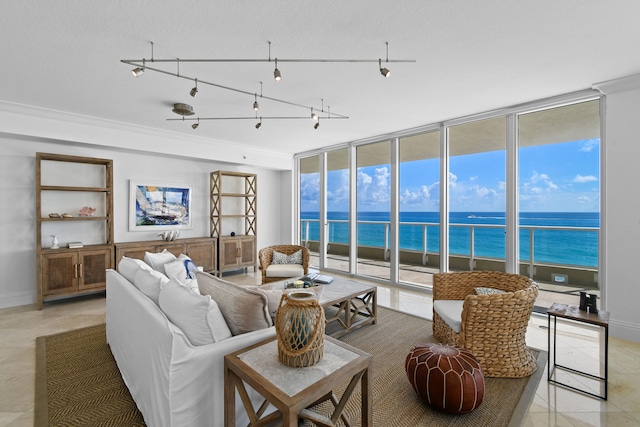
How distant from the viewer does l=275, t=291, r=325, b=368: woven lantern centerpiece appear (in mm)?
1360

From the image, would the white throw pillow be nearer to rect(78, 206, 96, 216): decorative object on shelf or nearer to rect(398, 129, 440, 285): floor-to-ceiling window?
rect(78, 206, 96, 216): decorative object on shelf

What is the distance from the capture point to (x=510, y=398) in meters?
2.01

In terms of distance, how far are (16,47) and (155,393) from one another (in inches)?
114

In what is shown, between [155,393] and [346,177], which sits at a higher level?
[346,177]

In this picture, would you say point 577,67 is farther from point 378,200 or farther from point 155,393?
point 155,393

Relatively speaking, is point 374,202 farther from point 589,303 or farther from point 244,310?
point 244,310

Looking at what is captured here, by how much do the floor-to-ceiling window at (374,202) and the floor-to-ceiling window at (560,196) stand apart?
6.79ft

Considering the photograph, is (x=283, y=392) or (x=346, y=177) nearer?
(x=283, y=392)

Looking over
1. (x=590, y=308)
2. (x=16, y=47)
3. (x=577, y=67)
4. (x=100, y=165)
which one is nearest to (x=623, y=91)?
(x=577, y=67)

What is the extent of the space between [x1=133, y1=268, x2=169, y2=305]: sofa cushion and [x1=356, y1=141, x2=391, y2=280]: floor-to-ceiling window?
3.95m

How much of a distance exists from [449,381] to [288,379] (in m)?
1.14

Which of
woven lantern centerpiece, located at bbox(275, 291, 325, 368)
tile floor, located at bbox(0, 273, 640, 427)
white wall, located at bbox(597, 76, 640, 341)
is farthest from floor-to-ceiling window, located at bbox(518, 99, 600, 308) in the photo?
woven lantern centerpiece, located at bbox(275, 291, 325, 368)

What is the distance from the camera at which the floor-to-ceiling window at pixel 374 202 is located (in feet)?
17.6

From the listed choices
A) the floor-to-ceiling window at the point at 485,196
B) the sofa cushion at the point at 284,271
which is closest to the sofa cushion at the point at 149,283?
the sofa cushion at the point at 284,271
